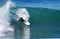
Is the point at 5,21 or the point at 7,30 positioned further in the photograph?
the point at 5,21

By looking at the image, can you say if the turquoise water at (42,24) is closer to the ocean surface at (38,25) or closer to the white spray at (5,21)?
the ocean surface at (38,25)

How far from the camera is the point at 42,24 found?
13.3 ft

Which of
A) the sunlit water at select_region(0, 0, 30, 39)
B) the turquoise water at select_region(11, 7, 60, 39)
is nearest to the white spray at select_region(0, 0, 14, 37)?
the sunlit water at select_region(0, 0, 30, 39)

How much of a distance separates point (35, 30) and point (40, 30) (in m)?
0.07

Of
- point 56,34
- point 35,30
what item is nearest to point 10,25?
point 35,30

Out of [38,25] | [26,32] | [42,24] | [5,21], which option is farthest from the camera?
[42,24]

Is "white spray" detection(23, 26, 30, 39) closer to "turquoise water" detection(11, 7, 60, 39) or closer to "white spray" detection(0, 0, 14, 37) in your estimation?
"turquoise water" detection(11, 7, 60, 39)

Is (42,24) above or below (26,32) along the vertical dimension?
above

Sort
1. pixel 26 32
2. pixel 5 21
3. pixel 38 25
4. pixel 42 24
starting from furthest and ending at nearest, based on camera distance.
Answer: pixel 42 24, pixel 38 25, pixel 5 21, pixel 26 32

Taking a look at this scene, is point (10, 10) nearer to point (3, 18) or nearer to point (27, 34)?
point (3, 18)

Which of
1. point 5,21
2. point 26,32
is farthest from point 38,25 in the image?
point 26,32

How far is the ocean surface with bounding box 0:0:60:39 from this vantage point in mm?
3227

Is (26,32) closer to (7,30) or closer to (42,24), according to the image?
(7,30)

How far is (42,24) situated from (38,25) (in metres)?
0.13
